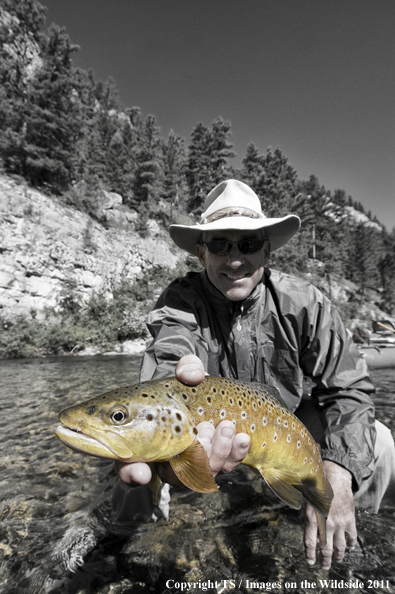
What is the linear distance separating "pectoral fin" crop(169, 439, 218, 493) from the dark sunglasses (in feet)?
5.79

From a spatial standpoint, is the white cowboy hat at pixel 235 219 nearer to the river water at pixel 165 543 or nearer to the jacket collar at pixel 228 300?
the jacket collar at pixel 228 300

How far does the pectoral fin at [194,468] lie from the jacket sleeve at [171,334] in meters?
0.75

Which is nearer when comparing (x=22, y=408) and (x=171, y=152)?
(x=22, y=408)

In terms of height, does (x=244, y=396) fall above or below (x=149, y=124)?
below

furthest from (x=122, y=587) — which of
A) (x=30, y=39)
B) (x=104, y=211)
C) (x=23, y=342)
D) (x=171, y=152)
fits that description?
(x=171, y=152)

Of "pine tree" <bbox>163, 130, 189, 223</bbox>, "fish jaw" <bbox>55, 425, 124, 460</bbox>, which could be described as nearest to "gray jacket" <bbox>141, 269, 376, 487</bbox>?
"fish jaw" <bbox>55, 425, 124, 460</bbox>

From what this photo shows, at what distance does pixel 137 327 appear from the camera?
1983cm

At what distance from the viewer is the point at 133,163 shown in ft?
128

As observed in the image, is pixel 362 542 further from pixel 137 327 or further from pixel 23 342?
pixel 137 327

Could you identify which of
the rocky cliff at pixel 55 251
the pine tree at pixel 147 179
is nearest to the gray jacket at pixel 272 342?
the rocky cliff at pixel 55 251

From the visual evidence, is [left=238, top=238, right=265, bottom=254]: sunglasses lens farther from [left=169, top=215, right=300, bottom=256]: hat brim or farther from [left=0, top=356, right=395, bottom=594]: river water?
[left=0, top=356, right=395, bottom=594]: river water

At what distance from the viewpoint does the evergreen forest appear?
953 inches

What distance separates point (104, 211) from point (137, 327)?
1489 centimetres

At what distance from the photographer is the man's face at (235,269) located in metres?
2.71
